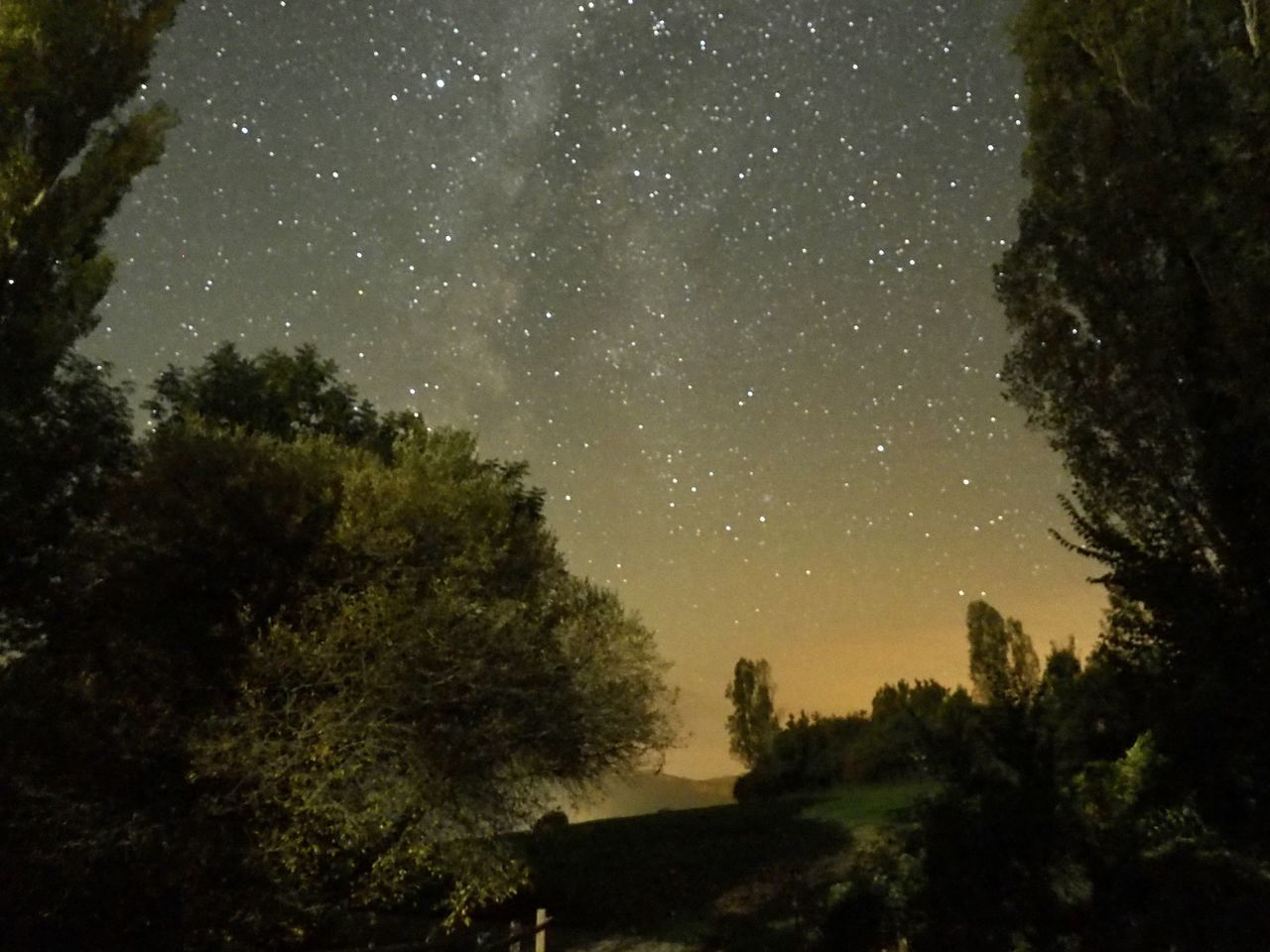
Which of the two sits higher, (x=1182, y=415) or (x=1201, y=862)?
(x=1182, y=415)

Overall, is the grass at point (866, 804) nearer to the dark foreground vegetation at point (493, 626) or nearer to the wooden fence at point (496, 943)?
the dark foreground vegetation at point (493, 626)

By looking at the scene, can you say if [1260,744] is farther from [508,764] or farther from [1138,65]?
[1138,65]

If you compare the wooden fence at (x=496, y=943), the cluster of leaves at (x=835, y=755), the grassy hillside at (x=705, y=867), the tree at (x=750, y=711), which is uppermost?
the tree at (x=750, y=711)

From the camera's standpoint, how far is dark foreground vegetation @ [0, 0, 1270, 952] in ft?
35.1

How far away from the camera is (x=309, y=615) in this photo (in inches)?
509


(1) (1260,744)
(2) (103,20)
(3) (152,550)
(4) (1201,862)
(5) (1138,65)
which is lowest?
(4) (1201,862)

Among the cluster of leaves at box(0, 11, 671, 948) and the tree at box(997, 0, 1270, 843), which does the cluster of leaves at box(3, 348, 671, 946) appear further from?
the tree at box(997, 0, 1270, 843)

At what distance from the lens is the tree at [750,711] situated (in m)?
50.1

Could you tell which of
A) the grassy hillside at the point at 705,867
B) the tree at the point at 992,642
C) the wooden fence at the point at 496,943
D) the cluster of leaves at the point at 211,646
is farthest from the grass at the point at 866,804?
the tree at the point at 992,642

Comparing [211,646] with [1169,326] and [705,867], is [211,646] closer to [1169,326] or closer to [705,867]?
[705,867]

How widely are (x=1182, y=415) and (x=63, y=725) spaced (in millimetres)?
15488

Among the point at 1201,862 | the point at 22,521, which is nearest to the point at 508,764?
the point at 22,521

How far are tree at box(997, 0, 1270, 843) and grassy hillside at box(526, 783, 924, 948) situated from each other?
272 inches

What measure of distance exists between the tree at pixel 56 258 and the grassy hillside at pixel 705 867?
9979 mm
